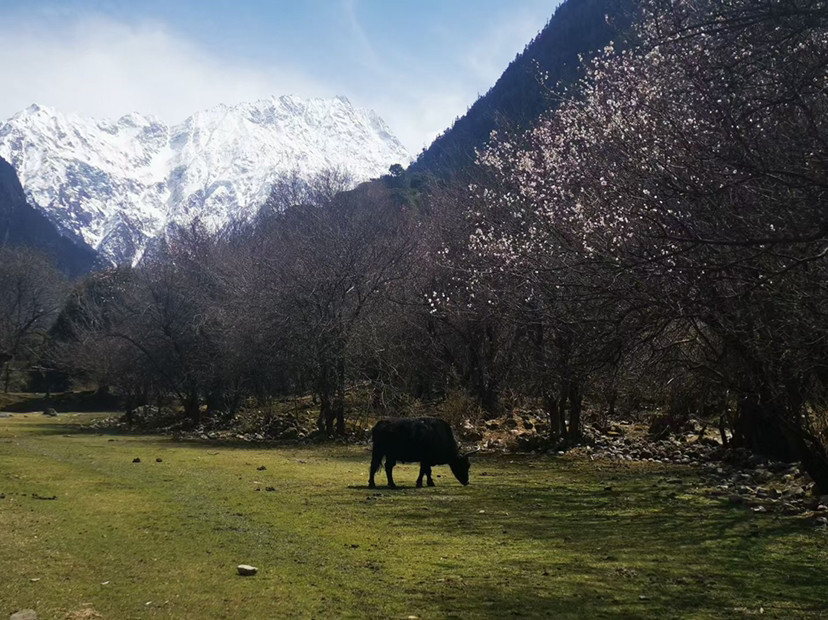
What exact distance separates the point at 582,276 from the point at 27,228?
166 metres

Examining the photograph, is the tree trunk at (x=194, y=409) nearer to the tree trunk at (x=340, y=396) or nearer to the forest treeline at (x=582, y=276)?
the forest treeline at (x=582, y=276)

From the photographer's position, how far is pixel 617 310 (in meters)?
12.9

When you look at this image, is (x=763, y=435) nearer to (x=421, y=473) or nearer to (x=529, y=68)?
(x=421, y=473)

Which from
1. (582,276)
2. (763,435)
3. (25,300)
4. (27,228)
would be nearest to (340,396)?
(763,435)

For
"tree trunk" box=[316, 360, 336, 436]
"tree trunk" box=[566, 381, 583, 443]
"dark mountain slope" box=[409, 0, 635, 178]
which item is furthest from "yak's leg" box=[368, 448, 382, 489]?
"dark mountain slope" box=[409, 0, 635, 178]

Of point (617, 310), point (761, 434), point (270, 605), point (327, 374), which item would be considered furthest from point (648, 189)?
point (327, 374)

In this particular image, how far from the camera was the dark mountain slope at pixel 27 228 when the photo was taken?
6019 inches

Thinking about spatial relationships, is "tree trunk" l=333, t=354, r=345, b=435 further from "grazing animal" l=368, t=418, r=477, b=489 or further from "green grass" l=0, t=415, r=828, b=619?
A: "grazing animal" l=368, t=418, r=477, b=489

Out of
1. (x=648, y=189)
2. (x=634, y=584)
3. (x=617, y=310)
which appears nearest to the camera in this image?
(x=634, y=584)

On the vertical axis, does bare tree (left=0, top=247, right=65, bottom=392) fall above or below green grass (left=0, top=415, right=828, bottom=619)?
above

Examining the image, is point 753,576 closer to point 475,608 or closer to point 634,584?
point 634,584

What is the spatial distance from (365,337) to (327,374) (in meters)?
2.32

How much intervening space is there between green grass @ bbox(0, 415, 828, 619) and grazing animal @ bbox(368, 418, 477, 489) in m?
0.50

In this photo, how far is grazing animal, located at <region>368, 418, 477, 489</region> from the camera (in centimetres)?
1622
